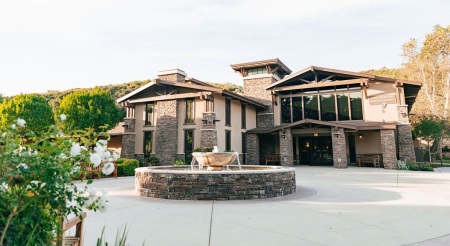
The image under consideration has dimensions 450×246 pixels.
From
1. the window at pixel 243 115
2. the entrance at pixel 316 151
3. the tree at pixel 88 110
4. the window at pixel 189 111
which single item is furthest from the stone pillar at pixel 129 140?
the entrance at pixel 316 151

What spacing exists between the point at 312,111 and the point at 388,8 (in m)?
12.3

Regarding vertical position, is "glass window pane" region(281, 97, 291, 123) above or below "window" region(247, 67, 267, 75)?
below

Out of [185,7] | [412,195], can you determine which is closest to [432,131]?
[412,195]

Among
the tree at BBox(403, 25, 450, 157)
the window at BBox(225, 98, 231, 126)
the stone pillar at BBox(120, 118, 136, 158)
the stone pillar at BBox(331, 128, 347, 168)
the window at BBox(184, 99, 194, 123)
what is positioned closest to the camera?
the stone pillar at BBox(331, 128, 347, 168)

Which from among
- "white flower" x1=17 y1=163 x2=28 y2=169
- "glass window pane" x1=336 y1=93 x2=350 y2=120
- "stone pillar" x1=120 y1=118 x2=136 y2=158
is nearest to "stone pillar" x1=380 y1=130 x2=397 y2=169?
"glass window pane" x1=336 y1=93 x2=350 y2=120

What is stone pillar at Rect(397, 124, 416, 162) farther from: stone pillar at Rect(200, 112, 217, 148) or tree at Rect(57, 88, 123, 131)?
tree at Rect(57, 88, 123, 131)

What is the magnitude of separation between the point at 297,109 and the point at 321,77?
11.4 feet

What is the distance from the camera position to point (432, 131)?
74.3ft

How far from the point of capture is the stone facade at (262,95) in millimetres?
23672

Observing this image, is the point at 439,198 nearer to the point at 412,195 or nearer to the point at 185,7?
the point at 412,195

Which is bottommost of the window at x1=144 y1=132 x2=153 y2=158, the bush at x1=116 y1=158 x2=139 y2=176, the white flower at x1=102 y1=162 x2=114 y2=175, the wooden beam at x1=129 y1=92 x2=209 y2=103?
the bush at x1=116 y1=158 x2=139 y2=176

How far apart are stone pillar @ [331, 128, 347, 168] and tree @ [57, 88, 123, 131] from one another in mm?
19277

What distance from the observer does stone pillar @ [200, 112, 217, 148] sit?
1773cm

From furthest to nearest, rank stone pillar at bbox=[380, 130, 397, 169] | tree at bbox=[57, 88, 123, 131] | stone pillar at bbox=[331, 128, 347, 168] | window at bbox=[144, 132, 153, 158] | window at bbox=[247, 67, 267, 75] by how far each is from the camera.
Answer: window at bbox=[247, 67, 267, 75] < tree at bbox=[57, 88, 123, 131] < window at bbox=[144, 132, 153, 158] < stone pillar at bbox=[331, 128, 347, 168] < stone pillar at bbox=[380, 130, 397, 169]
